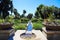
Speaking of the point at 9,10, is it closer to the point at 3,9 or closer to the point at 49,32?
the point at 3,9

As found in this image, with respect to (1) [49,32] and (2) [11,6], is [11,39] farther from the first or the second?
(2) [11,6]

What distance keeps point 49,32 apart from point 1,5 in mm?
25921

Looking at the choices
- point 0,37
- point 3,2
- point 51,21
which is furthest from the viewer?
point 3,2

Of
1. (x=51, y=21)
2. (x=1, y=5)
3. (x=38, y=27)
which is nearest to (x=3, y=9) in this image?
(x=1, y=5)

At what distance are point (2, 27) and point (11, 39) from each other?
0.89 meters

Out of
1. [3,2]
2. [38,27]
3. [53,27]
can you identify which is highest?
[3,2]

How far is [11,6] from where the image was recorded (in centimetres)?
3262

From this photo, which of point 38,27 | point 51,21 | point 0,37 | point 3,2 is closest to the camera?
point 0,37

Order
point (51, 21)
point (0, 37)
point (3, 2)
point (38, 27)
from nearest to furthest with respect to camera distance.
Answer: point (0, 37) < point (51, 21) < point (38, 27) < point (3, 2)

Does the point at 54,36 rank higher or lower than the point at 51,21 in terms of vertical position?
lower

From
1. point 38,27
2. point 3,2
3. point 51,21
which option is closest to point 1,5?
point 3,2

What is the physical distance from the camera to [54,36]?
23.1 feet

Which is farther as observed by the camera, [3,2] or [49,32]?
[3,2]

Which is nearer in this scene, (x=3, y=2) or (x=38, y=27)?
(x=38, y=27)
